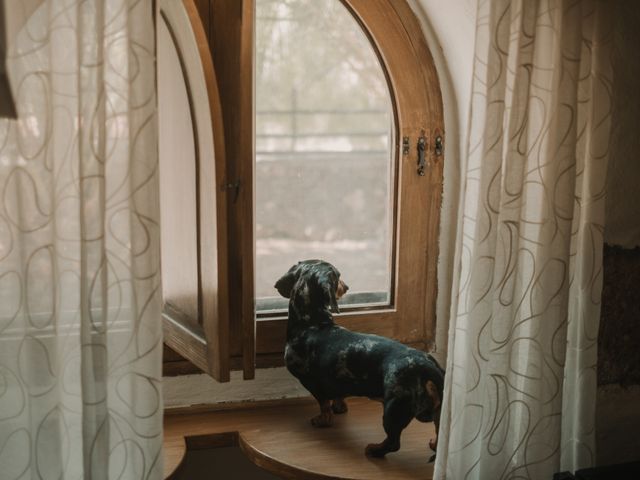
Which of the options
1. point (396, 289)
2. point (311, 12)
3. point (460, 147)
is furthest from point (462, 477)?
point (311, 12)

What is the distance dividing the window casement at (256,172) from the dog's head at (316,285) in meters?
0.12

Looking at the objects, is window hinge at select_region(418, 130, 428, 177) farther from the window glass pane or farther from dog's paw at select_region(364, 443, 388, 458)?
dog's paw at select_region(364, 443, 388, 458)

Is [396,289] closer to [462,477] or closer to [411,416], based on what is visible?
[411,416]

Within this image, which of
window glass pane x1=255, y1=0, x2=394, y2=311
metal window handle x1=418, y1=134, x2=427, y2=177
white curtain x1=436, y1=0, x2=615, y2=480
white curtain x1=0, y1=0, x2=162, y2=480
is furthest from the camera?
metal window handle x1=418, y1=134, x2=427, y2=177

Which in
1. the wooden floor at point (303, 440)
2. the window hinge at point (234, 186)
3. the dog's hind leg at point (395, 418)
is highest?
the window hinge at point (234, 186)

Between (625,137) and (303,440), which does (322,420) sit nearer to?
(303,440)

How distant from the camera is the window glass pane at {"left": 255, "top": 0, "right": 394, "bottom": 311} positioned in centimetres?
209

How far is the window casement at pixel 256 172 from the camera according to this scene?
1716mm

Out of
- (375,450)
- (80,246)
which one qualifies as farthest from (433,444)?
(80,246)

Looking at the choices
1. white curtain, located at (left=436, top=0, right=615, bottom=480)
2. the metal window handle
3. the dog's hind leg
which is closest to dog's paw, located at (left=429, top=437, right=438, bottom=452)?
the dog's hind leg

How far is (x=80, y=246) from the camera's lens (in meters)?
1.31

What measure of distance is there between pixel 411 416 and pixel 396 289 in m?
0.59

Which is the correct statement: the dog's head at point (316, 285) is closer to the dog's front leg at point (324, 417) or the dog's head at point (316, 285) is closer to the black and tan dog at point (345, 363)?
the black and tan dog at point (345, 363)

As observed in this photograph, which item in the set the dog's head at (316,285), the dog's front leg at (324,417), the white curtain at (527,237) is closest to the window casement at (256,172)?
the dog's head at (316,285)
